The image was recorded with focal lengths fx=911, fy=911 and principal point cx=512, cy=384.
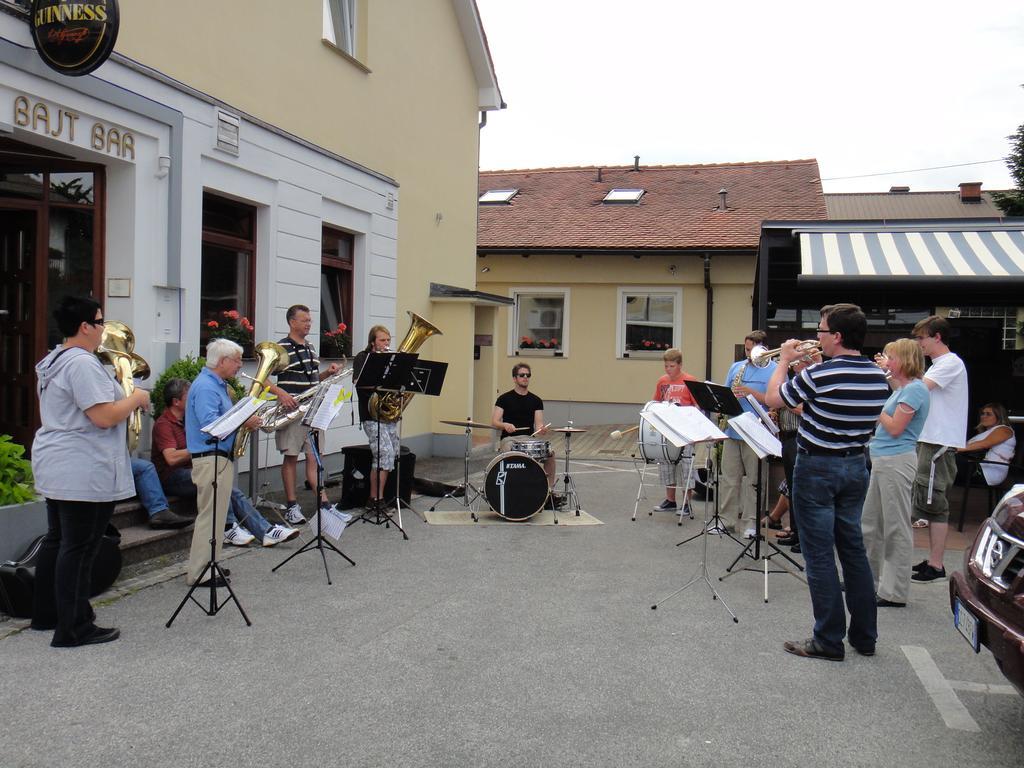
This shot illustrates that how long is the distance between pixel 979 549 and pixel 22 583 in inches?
206

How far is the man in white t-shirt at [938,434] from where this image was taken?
274 inches

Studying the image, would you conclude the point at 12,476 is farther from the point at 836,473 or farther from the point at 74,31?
the point at 836,473

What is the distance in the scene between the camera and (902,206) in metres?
34.8

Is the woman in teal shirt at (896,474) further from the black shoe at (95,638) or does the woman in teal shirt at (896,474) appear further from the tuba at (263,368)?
the black shoe at (95,638)

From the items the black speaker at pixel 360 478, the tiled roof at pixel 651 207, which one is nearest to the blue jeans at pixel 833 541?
the black speaker at pixel 360 478

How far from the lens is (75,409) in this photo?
498 centimetres

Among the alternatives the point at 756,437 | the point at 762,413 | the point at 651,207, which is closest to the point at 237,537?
the point at 756,437

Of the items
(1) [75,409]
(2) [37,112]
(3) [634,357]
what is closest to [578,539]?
(1) [75,409]

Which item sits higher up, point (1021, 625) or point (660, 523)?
point (1021, 625)

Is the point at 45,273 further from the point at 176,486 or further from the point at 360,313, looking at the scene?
the point at 360,313

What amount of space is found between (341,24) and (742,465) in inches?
295

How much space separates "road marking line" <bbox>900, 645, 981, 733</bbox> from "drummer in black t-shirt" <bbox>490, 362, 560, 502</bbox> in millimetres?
4787

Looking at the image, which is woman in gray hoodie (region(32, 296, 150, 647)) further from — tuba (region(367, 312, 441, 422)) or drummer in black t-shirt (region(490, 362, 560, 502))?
drummer in black t-shirt (region(490, 362, 560, 502))

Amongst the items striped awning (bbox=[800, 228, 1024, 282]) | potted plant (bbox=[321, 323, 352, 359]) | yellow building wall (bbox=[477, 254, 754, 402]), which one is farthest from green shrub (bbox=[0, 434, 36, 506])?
yellow building wall (bbox=[477, 254, 754, 402])
